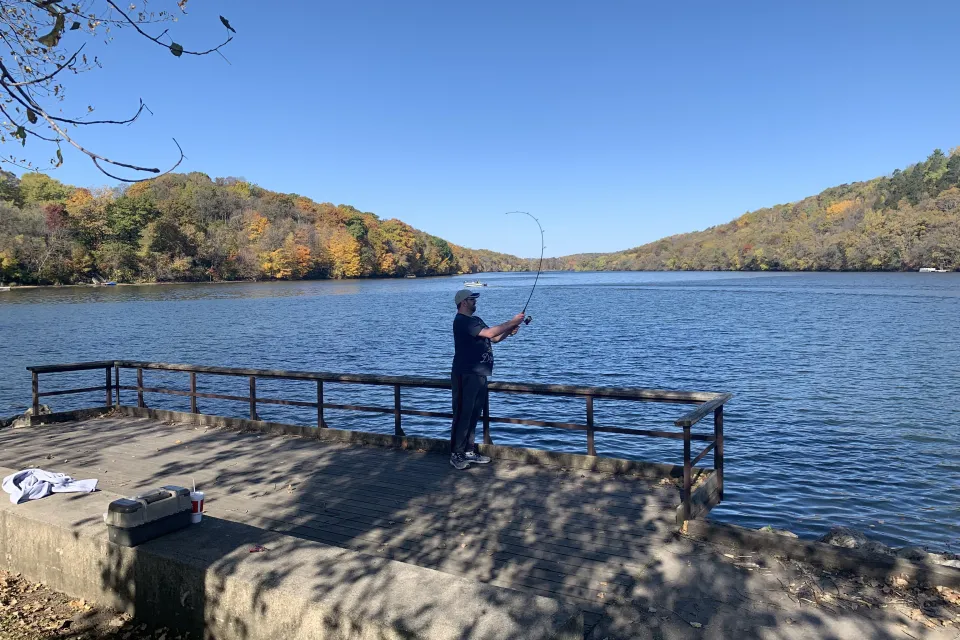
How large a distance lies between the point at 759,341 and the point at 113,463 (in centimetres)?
3313

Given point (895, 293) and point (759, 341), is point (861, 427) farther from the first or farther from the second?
point (895, 293)

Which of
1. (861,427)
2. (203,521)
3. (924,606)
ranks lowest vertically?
(861,427)

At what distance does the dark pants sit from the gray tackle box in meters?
3.19

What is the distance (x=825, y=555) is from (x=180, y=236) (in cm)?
11210

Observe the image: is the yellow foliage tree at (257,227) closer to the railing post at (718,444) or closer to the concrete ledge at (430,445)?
the concrete ledge at (430,445)

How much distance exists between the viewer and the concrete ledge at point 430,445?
22.9ft

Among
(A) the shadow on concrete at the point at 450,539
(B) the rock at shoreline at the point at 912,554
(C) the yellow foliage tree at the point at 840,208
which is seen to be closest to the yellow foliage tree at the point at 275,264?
(A) the shadow on concrete at the point at 450,539

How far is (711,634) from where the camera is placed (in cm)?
388

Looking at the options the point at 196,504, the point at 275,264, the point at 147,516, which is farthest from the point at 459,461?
the point at 275,264

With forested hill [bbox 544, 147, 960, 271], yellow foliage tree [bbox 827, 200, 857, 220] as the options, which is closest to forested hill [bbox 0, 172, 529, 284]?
forested hill [bbox 544, 147, 960, 271]

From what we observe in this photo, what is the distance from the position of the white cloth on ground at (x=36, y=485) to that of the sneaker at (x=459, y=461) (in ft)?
12.0

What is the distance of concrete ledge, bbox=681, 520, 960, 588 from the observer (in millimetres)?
4395

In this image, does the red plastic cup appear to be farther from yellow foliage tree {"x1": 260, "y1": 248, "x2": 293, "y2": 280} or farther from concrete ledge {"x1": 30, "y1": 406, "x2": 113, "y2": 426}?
yellow foliage tree {"x1": 260, "y1": 248, "x2": 293, "y2": 280}

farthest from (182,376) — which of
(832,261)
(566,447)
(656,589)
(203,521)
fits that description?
(832,261)
